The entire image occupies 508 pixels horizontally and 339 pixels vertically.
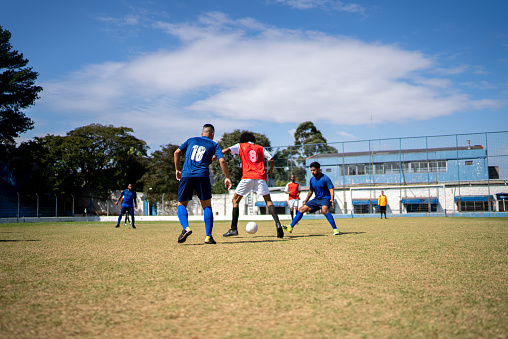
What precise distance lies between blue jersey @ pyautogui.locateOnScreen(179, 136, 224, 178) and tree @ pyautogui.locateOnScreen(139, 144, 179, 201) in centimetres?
4250

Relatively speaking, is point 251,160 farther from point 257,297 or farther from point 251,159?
point 257,297

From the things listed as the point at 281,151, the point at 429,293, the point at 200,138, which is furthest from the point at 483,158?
the point at 429,293

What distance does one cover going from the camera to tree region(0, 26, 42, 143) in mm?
44281

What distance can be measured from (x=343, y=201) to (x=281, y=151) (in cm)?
740

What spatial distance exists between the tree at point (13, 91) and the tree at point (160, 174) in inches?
581

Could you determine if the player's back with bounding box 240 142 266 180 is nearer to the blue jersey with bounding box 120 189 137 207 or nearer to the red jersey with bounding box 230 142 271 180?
the red jersey with bounding box 230 142 271 180

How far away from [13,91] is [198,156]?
46611 millimetres

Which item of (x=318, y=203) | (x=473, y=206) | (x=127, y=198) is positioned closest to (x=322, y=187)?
(x=318, y=203)

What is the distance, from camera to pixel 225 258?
16.9 ft

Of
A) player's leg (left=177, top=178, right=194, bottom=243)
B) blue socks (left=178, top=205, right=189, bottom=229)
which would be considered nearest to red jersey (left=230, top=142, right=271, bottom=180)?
player's leg (left=177, top=178, right=194, bottom=243)

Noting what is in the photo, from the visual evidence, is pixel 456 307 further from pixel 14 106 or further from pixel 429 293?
pixel 14 106

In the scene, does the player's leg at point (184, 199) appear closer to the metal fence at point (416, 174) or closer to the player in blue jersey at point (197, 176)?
the player in blue jersey at point (197, 176)

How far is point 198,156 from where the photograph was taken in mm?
7168

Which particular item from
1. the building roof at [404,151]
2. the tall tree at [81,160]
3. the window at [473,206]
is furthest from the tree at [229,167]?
the window at [473,206]
